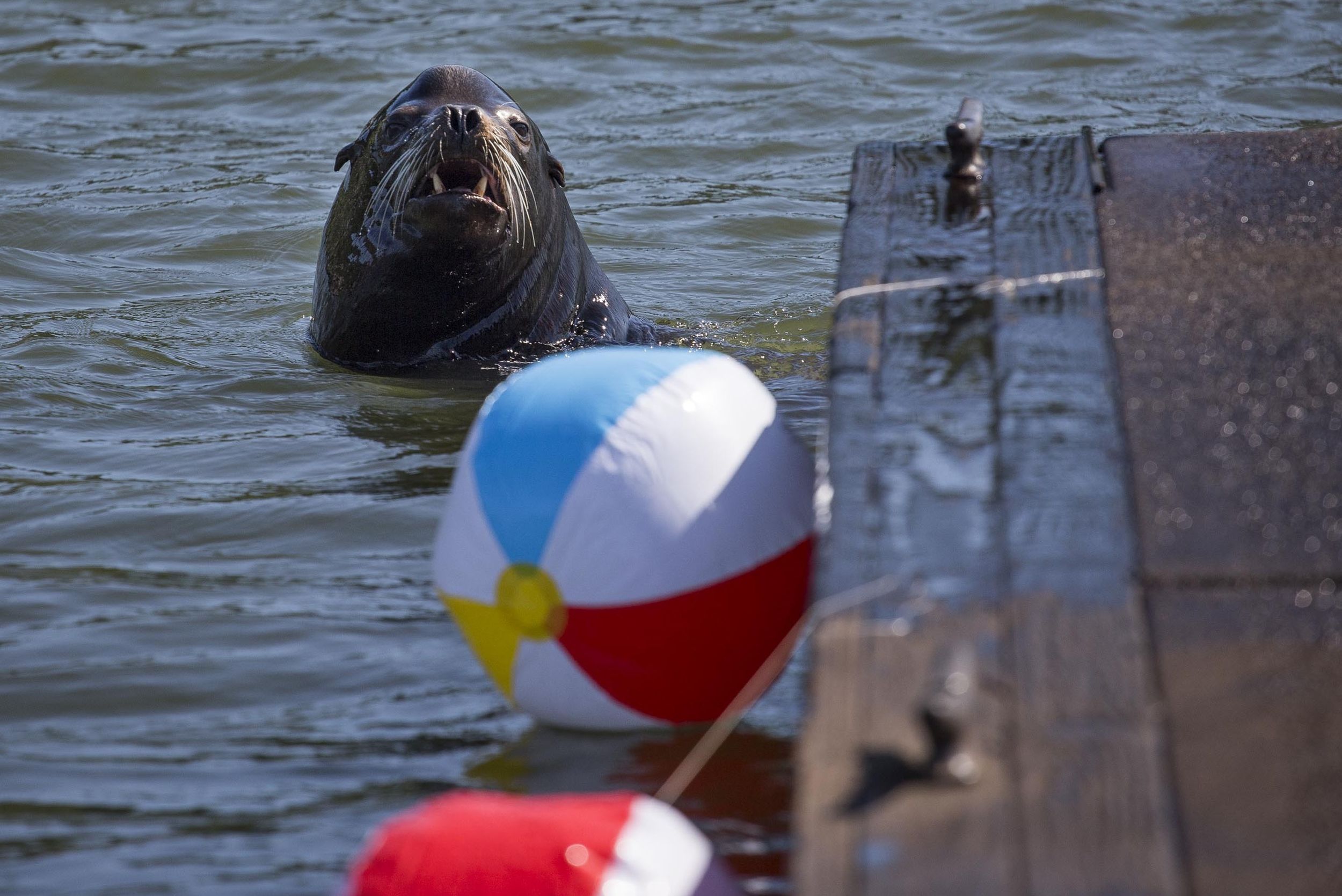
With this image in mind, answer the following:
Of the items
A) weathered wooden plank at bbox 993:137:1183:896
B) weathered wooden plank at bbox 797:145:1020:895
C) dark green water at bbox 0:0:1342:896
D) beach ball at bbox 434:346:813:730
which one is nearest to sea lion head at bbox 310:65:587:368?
dark green water at bbox 0:0:1342:896

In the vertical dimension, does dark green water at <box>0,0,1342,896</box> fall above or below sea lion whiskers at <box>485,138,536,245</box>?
below

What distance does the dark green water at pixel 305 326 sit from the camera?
135 inches

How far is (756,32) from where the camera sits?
13.1 metres

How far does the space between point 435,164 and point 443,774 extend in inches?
125

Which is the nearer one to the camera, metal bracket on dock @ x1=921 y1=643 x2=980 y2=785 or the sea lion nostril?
metal bracket on dock @ x1=921 y1=643 x2=980 y2=785

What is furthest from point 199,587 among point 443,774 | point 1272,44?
point 1272,44

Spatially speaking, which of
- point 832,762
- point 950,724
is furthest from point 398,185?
point 950,724

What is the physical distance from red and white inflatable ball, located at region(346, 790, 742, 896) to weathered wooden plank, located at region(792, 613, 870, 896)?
7.8 inches

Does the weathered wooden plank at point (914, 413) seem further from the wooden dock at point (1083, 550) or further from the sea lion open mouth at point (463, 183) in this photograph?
the sea lion open mouth at point (463, 183)

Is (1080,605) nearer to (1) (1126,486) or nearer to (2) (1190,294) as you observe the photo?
(1) (1126,486)

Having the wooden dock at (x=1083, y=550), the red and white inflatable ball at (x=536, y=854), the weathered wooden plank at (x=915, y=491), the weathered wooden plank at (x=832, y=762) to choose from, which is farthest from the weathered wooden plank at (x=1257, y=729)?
the red and white inflatable ball at (x=536, y=854)

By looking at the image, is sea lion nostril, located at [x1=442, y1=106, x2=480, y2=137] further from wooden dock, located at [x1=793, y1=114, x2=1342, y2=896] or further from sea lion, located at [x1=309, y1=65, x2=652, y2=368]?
wooden dock, located at [x1=793, y1=114, x2=1342, y2=896]

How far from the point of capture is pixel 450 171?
6.30 metres

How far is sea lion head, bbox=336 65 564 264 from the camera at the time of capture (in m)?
6.08
